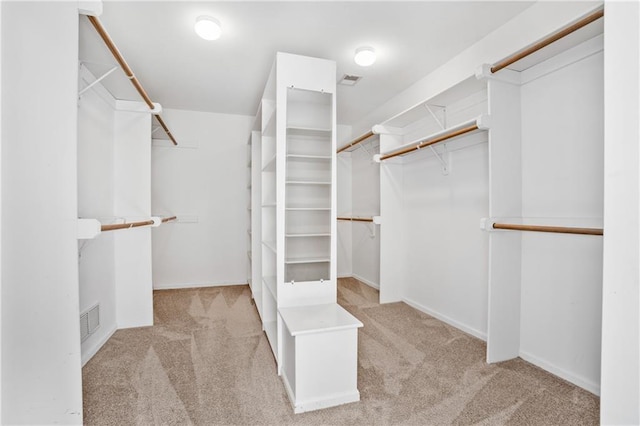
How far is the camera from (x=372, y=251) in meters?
4.61

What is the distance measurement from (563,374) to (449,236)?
1360mm

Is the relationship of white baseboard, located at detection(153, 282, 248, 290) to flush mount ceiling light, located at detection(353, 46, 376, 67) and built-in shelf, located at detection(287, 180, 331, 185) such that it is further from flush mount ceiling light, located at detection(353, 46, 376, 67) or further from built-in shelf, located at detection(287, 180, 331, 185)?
flush mount ceiling light, located at detection(353, 46, 376, 67)

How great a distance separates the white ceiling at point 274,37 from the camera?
220cm

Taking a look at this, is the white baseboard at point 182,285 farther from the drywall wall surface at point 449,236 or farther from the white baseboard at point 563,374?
the white baseboard at point 563,374

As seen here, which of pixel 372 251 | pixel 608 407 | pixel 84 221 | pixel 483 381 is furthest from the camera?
pixel 372 251

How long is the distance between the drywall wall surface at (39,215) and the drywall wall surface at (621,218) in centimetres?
193

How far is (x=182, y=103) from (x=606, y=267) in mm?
4449

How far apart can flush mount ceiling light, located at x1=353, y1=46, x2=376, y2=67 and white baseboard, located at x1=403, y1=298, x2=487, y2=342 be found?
2461 mm

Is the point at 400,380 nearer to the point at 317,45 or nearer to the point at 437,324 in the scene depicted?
the point at 437,324

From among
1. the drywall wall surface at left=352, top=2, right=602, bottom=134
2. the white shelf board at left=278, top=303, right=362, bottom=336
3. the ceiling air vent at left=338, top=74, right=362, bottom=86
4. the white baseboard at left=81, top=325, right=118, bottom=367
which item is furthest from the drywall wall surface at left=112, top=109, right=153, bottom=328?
the drywall wall surface at left=352, top=2, right=602, bottom=134

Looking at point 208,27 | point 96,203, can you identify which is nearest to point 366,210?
point 208,27

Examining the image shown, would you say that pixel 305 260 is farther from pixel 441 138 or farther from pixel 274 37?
pixel 274 37

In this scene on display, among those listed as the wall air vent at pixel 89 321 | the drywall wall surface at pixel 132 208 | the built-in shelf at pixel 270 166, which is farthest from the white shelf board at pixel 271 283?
the wall air vent at pixel 89 321

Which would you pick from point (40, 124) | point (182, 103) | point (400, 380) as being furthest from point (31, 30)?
point (182, 103)
